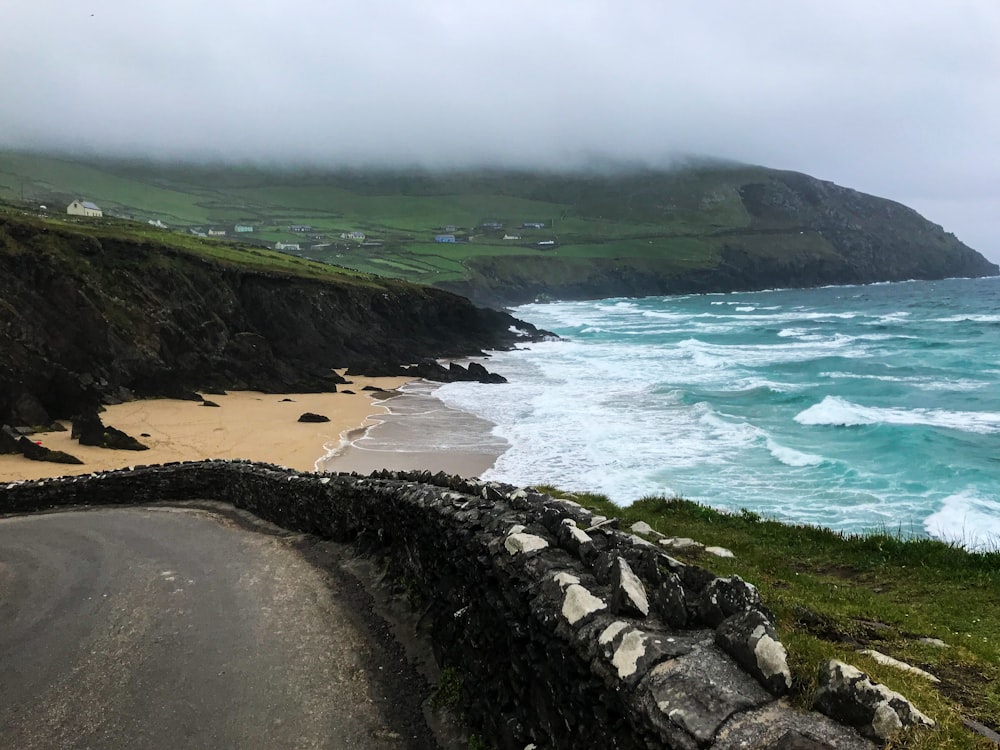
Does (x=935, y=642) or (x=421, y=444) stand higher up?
(x=935, y=642)

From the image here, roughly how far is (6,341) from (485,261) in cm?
13739

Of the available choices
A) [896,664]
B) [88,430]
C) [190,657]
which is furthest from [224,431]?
[896,664]

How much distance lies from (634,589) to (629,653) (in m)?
0.65

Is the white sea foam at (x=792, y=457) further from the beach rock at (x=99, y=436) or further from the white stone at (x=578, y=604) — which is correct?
the beach rock at (x=99, y=436)

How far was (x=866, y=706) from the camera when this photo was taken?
12.0ft

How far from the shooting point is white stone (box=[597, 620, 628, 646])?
186 inches

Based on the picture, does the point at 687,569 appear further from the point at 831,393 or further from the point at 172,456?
the point at 831,393

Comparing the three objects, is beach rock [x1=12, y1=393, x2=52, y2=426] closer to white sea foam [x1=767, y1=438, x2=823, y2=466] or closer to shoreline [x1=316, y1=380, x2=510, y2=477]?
shoreline [x1=316, y1=380, x2=510, y2=477]

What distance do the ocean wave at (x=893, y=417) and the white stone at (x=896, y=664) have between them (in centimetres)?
3109

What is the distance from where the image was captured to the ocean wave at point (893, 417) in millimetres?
33344

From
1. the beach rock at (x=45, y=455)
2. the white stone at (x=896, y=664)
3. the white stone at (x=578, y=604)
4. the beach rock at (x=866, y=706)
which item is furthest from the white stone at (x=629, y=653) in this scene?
the beach rock at (x=45, y=455)

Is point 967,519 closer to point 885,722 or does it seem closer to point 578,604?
point 578,604

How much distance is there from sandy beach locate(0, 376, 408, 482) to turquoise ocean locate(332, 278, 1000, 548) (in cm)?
311

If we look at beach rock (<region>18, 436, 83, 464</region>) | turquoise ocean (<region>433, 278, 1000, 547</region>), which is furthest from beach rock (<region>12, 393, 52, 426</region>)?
turquoise ocean (<region>433, 278, 1000, 547</region>)
